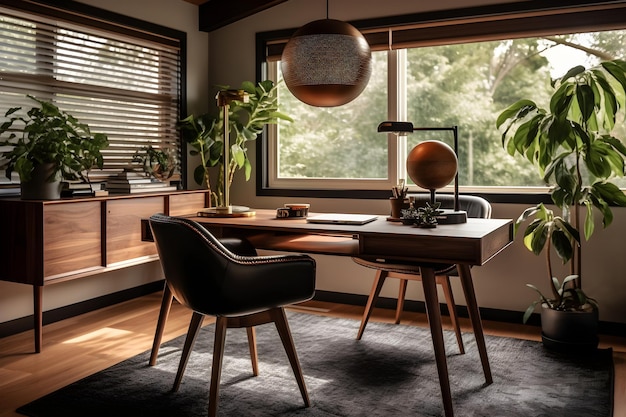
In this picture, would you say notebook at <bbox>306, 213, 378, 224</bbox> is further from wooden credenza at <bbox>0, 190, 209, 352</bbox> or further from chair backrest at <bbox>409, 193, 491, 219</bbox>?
wooden credenza at <bbox>0, 190, 209, 352</bbox>

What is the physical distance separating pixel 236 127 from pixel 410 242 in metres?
2.44

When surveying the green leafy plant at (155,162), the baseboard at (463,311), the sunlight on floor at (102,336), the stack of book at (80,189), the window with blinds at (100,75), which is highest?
the window with blinds at (100,75)

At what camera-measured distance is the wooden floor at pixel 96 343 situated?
262 centimetres

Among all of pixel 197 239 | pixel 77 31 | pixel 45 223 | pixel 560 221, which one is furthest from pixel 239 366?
pixel 77 31

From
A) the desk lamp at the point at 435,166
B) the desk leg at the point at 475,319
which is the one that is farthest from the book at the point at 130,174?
the desk leg at the point at 475,319

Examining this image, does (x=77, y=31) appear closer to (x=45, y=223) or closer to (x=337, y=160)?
(x=45, y=223)

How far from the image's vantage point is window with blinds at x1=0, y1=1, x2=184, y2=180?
337 centimetres

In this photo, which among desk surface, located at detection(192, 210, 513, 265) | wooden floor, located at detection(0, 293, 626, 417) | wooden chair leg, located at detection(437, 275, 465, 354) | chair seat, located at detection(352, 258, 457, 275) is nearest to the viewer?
desk surface, located at detection(192, 210, 513, 265)

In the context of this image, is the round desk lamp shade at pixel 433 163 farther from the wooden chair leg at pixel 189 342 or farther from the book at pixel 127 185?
the book at pixel 127 185

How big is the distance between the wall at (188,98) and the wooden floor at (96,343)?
0.14 meters

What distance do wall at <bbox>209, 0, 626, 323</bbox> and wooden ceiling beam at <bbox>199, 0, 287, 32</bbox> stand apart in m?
0.13

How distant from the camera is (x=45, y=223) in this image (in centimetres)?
304

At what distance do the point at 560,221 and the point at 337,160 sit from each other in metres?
1.71

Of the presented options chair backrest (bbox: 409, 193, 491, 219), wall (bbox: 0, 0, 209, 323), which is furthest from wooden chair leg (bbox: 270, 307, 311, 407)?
wall (bbox: 0, 0, 209, 323)
